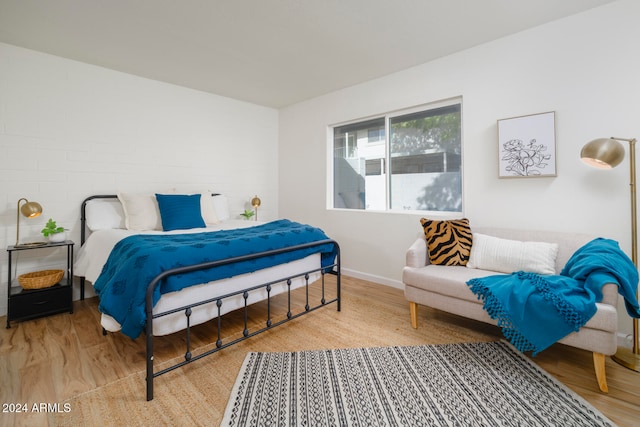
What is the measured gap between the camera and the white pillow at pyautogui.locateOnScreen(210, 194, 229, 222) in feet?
13.2

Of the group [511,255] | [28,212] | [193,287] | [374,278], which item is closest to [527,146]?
[511,255]

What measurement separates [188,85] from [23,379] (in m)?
3.41

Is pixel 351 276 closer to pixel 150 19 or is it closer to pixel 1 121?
pixel 150 19

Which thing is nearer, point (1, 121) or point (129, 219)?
point (1, 121)

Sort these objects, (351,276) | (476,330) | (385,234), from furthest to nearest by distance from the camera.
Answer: (351,276), (385,234), (476,330)

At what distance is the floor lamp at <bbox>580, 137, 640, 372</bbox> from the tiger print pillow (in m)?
1.02

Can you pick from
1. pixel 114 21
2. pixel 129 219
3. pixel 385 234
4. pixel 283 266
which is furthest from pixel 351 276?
pixel 114 21

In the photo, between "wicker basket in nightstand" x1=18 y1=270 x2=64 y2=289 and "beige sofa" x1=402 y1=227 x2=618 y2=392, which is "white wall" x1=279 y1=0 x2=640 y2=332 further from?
"wicker basket in nightstand" x1=18 y1=270 x2=64 y2=289

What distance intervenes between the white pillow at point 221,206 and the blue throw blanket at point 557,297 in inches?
124

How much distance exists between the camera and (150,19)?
8.13ft

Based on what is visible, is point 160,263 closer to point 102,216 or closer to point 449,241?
point 102,216

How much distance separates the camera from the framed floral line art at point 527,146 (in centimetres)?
256

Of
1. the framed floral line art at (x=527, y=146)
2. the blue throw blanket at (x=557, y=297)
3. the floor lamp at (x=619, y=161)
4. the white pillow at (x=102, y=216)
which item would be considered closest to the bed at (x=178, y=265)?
the white pillow at (x=102, y=216)

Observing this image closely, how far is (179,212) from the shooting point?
Answer: 3.31m
